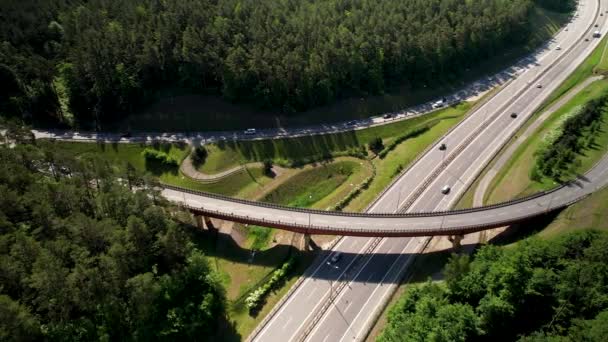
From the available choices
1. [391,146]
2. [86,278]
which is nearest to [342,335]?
[86,278]

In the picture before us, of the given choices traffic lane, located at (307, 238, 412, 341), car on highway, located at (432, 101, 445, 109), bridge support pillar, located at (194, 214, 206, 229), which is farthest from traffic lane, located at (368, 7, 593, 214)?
bridge support pillar, located at (194, 214, 206, 229)

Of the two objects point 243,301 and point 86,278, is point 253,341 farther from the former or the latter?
point 86,278

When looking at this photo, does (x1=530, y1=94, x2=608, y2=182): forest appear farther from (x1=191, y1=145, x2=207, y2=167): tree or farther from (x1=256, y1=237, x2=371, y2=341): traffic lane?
Result: (x1=191, y1=145, x2=207, y2=167): tree

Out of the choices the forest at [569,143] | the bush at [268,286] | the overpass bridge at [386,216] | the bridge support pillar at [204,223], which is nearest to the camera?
the bush at [268,286]

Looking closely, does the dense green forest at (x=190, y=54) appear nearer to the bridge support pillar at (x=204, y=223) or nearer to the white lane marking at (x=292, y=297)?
the bridge support pillar at (x=204, y=223)

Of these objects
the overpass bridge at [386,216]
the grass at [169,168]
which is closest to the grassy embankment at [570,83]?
the overpass bridge at [386,216]

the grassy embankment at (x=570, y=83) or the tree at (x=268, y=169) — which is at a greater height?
the grassy embankment at (x=570, y=83)

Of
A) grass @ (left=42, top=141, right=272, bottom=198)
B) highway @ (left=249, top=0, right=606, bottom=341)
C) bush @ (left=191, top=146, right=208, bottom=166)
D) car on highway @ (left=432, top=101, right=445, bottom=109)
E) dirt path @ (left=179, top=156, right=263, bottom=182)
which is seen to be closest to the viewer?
highway @ (left=249, top=0, right=606, bottom=341)
